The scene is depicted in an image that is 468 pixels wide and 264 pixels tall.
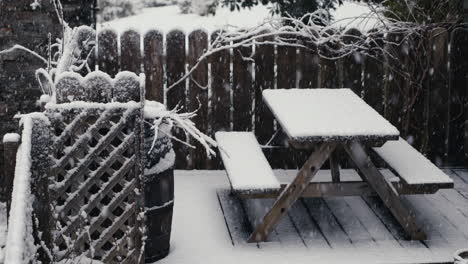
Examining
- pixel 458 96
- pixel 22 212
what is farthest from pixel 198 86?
pixel 22 212

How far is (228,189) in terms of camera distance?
23.3 feet

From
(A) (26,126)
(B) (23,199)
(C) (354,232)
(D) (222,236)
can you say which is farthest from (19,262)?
(C) (354,232)

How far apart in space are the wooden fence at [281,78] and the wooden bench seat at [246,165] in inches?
25.8

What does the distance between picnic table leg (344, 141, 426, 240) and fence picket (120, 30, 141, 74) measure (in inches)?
99.6

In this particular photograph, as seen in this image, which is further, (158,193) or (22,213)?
(158,193)

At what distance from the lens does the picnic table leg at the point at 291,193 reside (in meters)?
5.60

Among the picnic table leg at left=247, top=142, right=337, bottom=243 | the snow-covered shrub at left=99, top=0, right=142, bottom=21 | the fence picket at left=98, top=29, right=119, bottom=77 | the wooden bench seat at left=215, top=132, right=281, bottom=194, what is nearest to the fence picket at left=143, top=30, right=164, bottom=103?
the fence picket at left=98, top=29, right=119, bottom=77

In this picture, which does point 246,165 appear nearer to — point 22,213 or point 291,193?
point 291,193

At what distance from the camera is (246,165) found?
5.96 meters

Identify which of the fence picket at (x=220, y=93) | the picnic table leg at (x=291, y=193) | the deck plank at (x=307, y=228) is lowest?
the deck plank at (x=307, y=228)

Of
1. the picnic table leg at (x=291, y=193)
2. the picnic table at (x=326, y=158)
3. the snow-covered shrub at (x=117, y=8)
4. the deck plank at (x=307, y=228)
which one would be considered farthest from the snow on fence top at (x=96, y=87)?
the snow-covered shrub at (x=117, y=8)

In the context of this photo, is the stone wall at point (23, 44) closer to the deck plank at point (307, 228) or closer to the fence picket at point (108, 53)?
the fence picket at point (108, 53)

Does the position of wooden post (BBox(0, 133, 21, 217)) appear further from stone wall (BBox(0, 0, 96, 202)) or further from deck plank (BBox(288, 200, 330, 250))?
Answer: deck plank (BBox(288, 200, 330, 250))

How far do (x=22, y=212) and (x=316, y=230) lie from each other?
2.99 m
